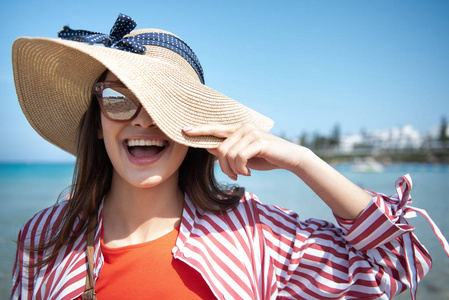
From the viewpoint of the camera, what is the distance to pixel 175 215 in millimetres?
1614

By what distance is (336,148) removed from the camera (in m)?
95.3

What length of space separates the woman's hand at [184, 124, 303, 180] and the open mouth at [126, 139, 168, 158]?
23 centimetres

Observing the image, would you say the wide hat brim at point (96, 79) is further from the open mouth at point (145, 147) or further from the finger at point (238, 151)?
the open mouth at point (145, 147)

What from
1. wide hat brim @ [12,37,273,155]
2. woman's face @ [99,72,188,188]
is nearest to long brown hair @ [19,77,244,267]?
wide hat brim @ [12,37,273,155]

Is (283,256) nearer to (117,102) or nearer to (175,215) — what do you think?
(175,215)

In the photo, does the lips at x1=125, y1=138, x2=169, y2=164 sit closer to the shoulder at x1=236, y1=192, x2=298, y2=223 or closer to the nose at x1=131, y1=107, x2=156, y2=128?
the nose at x1=131, y1=107, x2=156, y2=128

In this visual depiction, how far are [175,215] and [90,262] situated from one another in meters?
0.46

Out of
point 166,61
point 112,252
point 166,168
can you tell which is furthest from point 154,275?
point 166,61

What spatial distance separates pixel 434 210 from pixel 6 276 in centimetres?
1215

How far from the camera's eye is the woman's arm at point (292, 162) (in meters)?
1.30

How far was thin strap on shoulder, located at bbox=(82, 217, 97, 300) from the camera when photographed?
128cm

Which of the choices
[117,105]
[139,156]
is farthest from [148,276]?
[117,105]

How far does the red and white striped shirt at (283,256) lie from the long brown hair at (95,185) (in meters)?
0.06

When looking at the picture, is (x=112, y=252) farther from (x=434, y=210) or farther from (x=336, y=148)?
(x=336, y=148)
